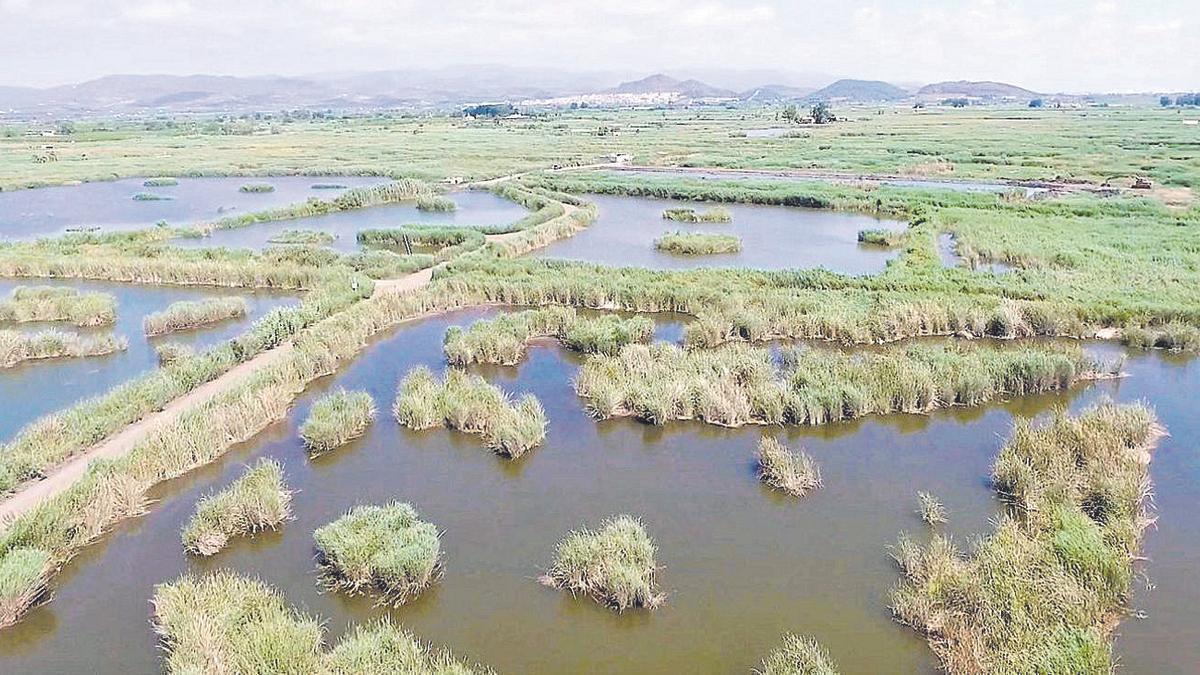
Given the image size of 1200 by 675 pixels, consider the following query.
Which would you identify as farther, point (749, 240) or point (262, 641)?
point (749, 240)

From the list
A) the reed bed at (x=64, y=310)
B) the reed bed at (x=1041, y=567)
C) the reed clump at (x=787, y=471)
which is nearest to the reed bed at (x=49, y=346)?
the reed bed at (x=64, y=310)

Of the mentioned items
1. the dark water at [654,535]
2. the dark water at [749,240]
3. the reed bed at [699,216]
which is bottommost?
the dark water at [654,535]

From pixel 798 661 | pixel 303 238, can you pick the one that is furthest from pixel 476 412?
pixel 303 238

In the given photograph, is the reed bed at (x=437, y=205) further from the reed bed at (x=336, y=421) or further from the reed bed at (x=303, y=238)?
the reed bed at (x=336, y=421)

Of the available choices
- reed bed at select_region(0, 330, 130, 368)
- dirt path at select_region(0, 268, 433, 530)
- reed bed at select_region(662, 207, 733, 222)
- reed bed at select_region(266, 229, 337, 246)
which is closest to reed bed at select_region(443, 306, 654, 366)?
dirt path at select_region(0, 268, 433, 530)

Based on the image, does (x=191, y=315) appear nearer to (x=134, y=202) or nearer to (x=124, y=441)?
(x=124, y=441)

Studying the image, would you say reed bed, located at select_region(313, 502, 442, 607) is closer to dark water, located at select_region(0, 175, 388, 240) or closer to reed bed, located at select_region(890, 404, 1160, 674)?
reed bed, located at select_region(890, 404, 1160, 674)
